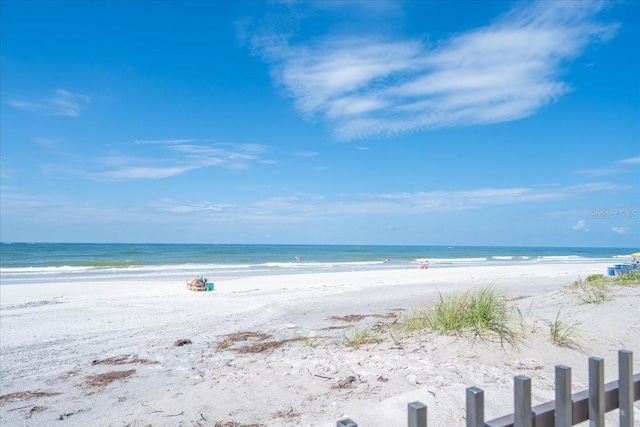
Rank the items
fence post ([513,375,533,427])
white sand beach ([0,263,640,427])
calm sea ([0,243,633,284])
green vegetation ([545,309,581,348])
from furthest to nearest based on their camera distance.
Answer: calm sea ([0,243,633,284]) < green vegetation ([545,309,581,348]) < white sand beach ([0,263,640,427]) < fence post ([513,375,533,427])

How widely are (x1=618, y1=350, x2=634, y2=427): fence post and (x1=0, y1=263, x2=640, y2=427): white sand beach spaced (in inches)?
65.8

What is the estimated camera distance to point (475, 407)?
5.85 feet

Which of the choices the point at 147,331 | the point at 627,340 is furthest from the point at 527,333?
the point at 147,331

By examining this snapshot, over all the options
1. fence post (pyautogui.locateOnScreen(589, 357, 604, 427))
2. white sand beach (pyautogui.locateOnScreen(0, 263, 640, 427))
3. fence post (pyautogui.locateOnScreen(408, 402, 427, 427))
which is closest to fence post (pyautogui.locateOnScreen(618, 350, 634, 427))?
fence post (pyautogui.locateOnScreen(589, 357, 604, 427))

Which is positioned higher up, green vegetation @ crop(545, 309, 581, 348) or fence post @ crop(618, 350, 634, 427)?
fence post @ crop(618, 350, 634, 427)

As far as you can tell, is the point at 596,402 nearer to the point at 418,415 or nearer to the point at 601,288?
the point at 418,415

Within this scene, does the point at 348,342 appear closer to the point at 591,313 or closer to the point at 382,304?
the point at 591,313

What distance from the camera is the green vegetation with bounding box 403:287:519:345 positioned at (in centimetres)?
574

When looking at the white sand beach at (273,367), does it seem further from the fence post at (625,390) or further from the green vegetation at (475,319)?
the fence post at (625,390)

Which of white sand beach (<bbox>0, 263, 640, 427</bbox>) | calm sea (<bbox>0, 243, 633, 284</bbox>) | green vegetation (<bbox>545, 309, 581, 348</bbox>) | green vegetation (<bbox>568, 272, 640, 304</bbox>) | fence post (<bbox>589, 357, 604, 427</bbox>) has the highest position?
fence post (<bbox>589, 357, 604, 427</bbox>)

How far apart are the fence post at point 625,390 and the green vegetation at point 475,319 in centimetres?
333

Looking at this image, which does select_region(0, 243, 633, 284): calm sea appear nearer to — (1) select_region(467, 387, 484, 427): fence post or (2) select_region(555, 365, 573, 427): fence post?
(2) select_region(555, 365, 573, 427): fence post

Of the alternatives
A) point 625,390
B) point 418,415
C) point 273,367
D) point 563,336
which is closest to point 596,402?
point 625,390

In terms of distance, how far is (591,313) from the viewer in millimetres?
7031
